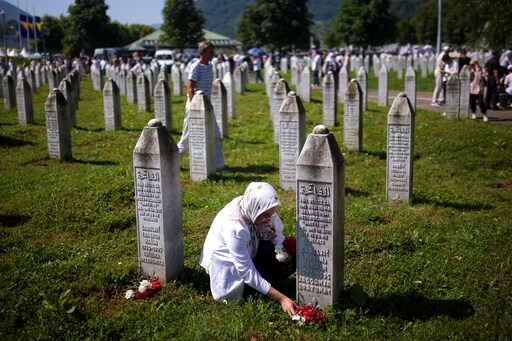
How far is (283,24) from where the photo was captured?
74375 mm

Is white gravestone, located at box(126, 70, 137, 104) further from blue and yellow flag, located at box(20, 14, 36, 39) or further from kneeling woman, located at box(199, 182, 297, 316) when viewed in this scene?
blue and yellow flag, located at box(20, 14, 36, 39)

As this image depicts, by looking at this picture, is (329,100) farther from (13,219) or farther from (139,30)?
(139,30)

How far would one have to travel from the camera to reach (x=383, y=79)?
19.6 metres

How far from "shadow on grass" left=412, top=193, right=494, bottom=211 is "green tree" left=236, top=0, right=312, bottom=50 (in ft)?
222

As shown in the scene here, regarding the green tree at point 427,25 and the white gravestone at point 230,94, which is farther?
the green tree at point 427,25

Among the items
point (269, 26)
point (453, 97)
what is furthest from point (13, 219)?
point (269, 26)

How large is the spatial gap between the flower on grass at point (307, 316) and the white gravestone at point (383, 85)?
15.9 meters

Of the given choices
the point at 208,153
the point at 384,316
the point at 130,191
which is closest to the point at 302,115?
the point at 208,153

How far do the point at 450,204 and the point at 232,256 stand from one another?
16.1 ft

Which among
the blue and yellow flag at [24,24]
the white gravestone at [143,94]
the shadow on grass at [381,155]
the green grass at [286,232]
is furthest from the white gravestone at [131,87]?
the blue and yellow flag at [24,24]

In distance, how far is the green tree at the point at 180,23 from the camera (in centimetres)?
8406

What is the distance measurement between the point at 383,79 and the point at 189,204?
43.5 ft

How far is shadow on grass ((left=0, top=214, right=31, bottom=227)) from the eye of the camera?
25.1 ft

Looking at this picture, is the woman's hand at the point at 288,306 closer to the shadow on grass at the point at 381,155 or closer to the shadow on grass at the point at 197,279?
the shadow on grass at the point at 197,279
